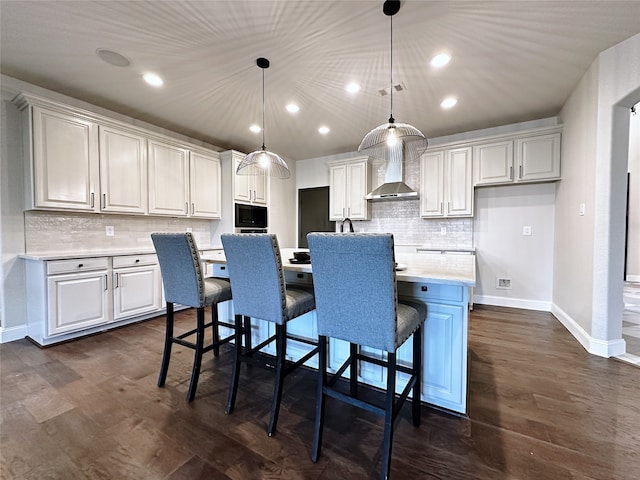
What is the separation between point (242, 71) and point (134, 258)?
241 cm

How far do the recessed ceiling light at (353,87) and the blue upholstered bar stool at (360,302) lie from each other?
2221mm

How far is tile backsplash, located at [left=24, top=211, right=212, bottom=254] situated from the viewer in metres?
2.80

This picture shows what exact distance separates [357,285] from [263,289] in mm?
628

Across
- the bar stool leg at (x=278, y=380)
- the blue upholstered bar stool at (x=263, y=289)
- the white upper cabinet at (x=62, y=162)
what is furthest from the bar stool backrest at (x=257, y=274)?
the white upper cabinet at (x=62, y=162)

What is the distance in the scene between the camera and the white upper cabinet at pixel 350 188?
4.59 meters

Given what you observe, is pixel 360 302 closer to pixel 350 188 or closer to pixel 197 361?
pixel 197 361

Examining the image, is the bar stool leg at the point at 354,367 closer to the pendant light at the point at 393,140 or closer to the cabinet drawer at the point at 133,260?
the pendant light at the point at 393,140

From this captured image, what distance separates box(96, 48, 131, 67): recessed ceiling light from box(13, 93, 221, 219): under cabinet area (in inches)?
30.7

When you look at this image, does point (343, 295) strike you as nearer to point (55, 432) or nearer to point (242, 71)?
point (55, 432)

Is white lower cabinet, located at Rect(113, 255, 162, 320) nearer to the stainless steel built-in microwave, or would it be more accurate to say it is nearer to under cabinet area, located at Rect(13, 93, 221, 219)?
under cabinet area, located at Rect(13, 93, 221, 219)

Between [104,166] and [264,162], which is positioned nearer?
[264,162]

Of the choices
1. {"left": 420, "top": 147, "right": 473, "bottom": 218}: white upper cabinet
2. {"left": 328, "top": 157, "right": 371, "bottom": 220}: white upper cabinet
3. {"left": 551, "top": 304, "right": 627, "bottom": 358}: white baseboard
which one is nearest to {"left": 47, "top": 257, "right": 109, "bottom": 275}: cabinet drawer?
{"left": 328, "top": 157, "right": 371, "bottom": 220}: white upper cabinet

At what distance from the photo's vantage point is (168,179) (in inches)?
144

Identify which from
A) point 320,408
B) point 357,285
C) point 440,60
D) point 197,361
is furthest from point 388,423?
point 440,60
